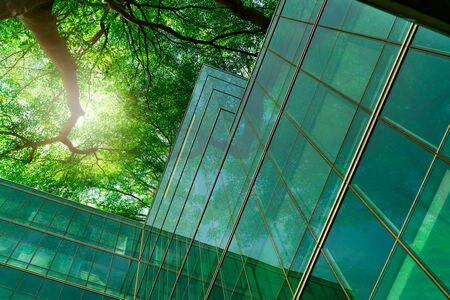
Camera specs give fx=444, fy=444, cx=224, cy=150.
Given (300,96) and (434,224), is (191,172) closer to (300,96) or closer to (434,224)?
(300,96)

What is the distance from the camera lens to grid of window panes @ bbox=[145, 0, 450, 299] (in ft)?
13.0

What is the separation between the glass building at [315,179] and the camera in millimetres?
4047

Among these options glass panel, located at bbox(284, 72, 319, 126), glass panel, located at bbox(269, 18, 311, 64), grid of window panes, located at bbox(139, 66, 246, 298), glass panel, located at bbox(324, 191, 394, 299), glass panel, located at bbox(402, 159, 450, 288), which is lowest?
grid of window panes, located at bbox(139, 66, 246, 298)

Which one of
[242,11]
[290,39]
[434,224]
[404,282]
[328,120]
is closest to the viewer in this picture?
[434,224]

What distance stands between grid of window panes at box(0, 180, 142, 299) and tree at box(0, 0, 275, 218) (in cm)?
357

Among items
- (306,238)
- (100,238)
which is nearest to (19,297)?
(100,238)

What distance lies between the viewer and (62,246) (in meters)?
16.8

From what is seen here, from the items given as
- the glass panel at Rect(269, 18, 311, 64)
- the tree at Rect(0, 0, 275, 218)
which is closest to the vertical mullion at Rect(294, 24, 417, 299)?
the glass panel at Rect(269, 18, 311, 64)

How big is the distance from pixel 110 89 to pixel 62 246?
9326mm

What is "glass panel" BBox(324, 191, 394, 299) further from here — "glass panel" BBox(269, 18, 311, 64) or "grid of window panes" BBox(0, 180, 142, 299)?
"grid of window panes" BBox(0, 180, 142, 299)

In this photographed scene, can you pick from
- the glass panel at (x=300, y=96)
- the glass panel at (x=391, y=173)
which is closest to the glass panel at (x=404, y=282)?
the glass panel at (x=391, y=173)

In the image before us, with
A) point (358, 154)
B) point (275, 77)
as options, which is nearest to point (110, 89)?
point (275, 77)

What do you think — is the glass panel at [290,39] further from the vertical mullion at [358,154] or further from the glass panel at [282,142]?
the vertical mullion at [358,154]

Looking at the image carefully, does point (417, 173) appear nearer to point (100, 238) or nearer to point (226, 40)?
point (100, 238)
